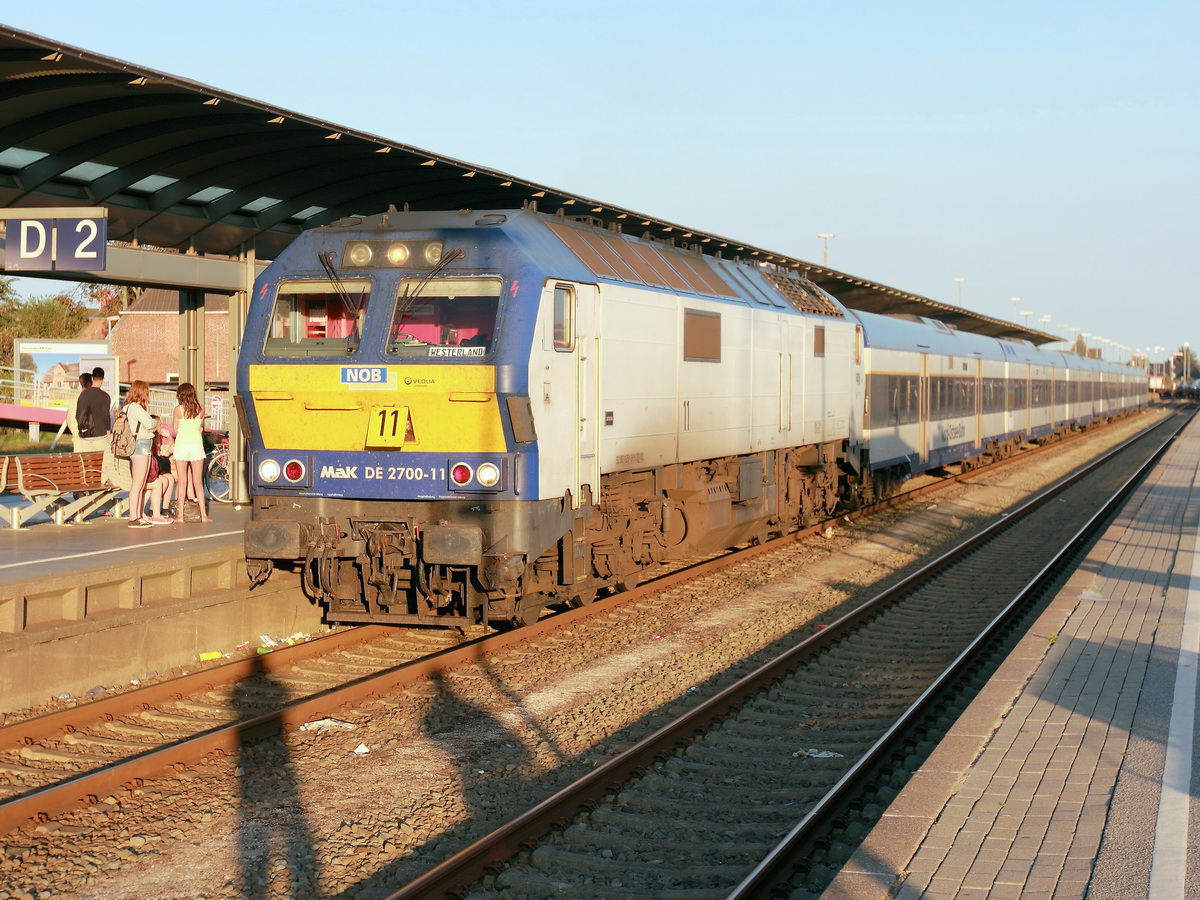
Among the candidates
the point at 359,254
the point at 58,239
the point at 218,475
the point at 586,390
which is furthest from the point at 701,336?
the point at 218,475

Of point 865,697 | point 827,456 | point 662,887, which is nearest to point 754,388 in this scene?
point 827,456

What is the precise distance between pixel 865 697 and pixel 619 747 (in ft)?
8.06

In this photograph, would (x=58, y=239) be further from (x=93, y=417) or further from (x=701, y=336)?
(x=701, y=336)

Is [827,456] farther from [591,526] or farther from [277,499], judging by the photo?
[277,499]

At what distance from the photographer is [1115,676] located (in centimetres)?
874

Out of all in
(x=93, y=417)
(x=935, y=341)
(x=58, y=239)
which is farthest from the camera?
(x=935, y=341)

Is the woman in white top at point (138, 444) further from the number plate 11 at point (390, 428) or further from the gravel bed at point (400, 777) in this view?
the gravel bed at point (400, 777)

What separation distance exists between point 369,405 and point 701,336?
4469 mm

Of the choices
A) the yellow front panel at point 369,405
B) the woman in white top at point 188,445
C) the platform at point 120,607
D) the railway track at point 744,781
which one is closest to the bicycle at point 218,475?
the woman in white top at point 188,445

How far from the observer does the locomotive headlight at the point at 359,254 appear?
10219 millimetres

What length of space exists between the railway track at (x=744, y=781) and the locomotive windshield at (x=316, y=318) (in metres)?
4.31

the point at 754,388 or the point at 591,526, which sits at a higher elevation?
the point at 754,388

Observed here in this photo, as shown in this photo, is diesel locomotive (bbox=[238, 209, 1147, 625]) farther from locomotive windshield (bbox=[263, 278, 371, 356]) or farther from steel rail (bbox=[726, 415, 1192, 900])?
steel rail (bbox=[726, 415, 1192, 900])

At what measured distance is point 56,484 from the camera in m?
12.6
